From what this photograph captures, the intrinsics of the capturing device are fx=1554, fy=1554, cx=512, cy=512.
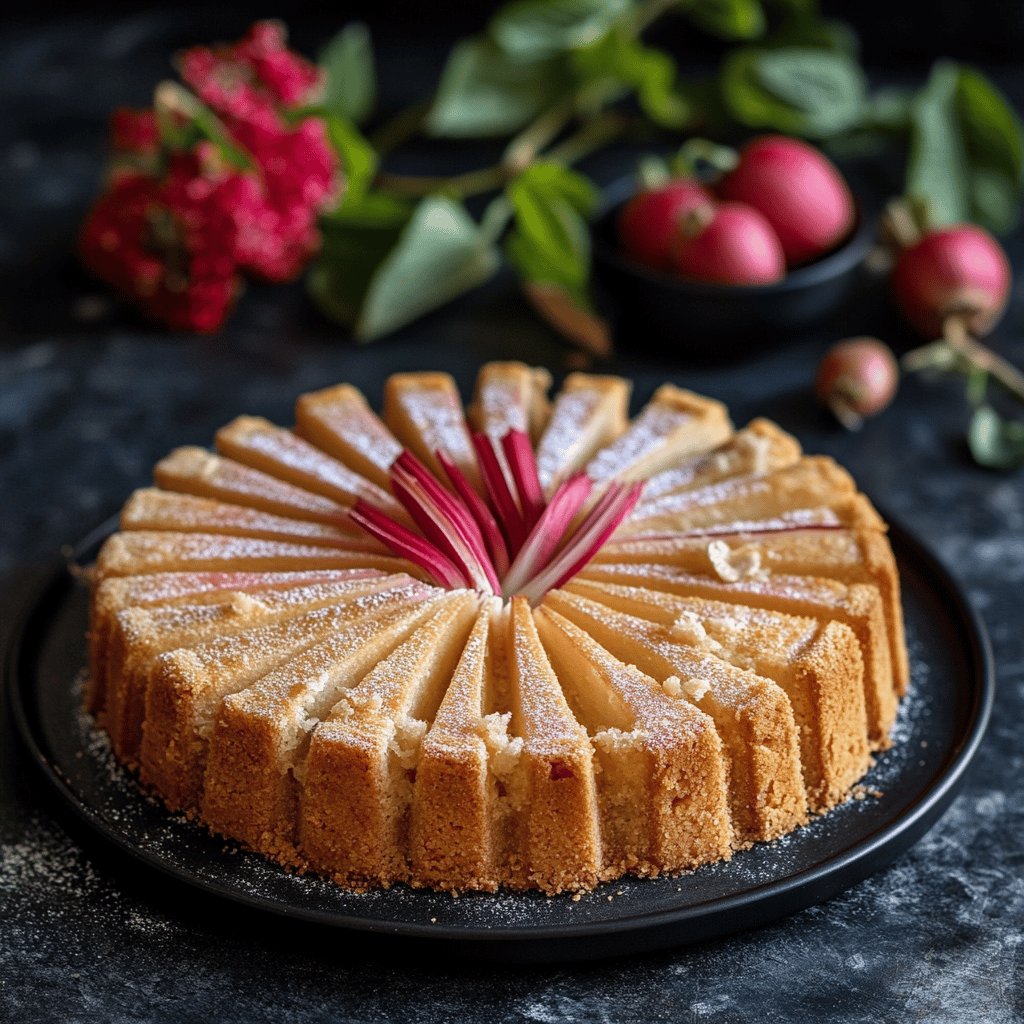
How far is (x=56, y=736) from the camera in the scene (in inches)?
102

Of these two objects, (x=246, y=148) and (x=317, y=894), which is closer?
(x=317, y=894)

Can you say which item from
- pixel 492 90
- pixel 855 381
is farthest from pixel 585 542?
pixel 492 90

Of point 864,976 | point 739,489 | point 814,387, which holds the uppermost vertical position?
point 739,489

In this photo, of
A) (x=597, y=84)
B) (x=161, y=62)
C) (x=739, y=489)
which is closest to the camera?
(x=739, y=489)

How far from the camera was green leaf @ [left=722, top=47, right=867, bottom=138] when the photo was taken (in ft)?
13.9

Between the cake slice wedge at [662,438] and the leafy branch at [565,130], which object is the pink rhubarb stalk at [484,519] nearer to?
the cake slice wedge at [662,438]

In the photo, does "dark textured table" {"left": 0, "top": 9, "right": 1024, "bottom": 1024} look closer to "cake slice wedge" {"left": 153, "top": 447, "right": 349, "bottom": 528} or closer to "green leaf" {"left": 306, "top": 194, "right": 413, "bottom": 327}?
"green leaf" {"left": 306, "top": 194, "right": 413, "bottom": 327}

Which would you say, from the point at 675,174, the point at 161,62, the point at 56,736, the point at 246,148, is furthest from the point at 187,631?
the point at 161,62

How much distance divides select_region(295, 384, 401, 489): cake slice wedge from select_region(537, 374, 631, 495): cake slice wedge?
29cm

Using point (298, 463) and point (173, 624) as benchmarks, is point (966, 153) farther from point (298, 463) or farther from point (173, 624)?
point (173, 624)

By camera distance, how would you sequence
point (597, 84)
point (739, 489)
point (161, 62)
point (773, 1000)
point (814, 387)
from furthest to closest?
point (161, 62)
point (597, 84)
point (814, 387)
point (739, 489)
point (773, 1000)

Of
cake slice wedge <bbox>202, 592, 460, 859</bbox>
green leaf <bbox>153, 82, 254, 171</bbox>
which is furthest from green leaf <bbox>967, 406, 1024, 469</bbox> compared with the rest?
green leaf <bbox>153, 82, 254, 171</bbox>

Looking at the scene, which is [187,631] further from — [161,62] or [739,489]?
[161,62]

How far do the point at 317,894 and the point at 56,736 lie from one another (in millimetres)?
616
